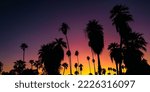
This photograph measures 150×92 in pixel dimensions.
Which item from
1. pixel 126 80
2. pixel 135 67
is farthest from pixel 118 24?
pixel 126 80

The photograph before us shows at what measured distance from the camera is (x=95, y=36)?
132ft

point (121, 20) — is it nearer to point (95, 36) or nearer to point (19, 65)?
point (95, 36)

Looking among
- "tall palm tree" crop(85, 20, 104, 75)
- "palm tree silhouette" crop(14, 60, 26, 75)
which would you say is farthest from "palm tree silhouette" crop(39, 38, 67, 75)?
"palm tree silhouette" crop(14, 60, 26, 75)

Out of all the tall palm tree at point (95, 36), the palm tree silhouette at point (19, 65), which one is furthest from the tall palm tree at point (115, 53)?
the palm tree silhouette at point (19, 65)

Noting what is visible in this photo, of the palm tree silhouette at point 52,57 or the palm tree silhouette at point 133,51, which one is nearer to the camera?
the palm tree silhouette at point 133,51

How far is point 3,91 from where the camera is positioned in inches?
273

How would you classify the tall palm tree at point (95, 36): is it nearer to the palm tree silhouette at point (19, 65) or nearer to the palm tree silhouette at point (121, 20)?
the palm tree silhouette at point (121, 20)

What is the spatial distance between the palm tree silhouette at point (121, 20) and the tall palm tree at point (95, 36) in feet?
9.22

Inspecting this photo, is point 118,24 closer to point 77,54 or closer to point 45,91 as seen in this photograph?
point 45,91

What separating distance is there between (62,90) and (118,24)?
1239 inches

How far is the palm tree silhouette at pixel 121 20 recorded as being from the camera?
35.6 meters

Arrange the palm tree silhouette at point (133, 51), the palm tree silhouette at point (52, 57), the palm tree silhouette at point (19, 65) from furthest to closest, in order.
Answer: the palm tree silhouette at point (19, 65) < the palm tree silhouette at point (52, 57) < the palm tree silhouette at point (133, 51)

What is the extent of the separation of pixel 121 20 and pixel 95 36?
15.3 feet

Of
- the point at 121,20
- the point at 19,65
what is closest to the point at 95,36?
the point at 121,20
